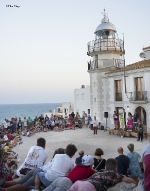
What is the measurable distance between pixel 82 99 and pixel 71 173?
29.1 metres

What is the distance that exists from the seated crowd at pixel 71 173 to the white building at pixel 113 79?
1200cm

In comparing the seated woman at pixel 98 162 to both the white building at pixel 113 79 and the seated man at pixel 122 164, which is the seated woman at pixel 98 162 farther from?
the white building at pixel 113 79

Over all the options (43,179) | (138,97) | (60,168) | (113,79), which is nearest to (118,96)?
(113,79)

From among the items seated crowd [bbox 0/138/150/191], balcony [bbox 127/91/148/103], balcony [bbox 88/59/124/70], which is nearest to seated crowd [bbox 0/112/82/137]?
balcony [bbox 88/59/124/70]

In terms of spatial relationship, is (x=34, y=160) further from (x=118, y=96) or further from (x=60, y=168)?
(x=118, y=96)

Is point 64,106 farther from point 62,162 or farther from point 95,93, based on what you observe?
point 62,162

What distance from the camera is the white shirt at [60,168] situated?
4.29m

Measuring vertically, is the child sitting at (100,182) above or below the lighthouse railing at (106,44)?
below

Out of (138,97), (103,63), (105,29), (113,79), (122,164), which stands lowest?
(122,164)

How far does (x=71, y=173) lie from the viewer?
13.6ft

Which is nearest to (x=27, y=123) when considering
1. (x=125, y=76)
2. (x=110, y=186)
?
(x=125, y=76)

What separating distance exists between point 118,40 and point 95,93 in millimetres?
5965

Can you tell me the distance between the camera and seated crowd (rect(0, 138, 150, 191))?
11.7 feet

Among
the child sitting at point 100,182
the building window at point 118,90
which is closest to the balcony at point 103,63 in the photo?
the building window at point 118,90
